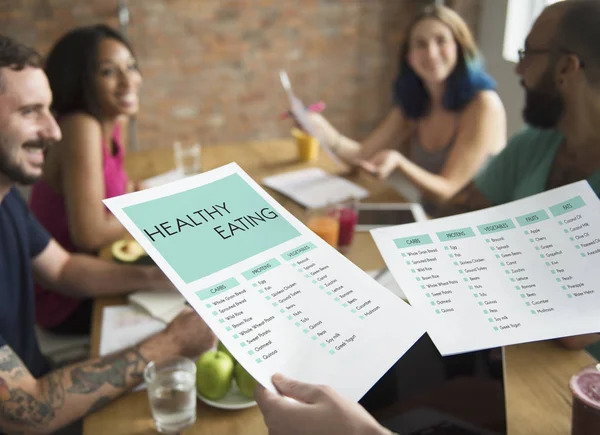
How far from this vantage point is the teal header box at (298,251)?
2.24ft

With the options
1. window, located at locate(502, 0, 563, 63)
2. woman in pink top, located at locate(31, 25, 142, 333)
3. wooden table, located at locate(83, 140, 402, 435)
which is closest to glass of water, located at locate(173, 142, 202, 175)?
wooden table, located at locate(83, 140, 402, 435)

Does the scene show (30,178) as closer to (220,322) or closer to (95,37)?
(95,37)

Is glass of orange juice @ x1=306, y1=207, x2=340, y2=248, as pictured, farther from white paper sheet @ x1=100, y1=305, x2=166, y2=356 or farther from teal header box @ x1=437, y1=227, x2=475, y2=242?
teal header box @ x1=437, y1=227, x2=475, y2=242

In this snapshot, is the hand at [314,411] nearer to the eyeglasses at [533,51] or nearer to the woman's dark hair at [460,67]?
the eyeglasses at [533,51]

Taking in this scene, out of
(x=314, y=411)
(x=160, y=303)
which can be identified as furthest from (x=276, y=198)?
(x=314, y=411)

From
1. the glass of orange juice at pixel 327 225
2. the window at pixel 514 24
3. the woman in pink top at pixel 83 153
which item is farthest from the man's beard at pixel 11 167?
the window at pixel 514 24

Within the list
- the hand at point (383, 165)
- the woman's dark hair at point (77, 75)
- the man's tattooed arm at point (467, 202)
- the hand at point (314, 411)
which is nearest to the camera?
the hand at point (314, 411)

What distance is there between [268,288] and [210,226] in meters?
0.11

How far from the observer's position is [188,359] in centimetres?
100

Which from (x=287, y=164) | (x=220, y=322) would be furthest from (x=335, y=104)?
(x=220, y=322)

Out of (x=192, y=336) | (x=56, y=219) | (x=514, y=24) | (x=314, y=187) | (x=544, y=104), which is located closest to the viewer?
(x=192, y=336)

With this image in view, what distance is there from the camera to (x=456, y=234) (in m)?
0.74

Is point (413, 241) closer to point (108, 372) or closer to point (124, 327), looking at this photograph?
point (108, 372)

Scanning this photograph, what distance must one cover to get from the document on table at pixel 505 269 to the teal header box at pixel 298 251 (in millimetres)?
85
